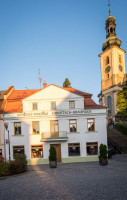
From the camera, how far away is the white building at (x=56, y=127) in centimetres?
2355

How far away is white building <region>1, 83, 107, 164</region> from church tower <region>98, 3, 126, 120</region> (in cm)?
3966

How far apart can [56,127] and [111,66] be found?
48914 mm

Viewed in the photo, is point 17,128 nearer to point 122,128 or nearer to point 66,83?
point 122,128

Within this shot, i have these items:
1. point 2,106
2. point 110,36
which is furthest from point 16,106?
point 110,36

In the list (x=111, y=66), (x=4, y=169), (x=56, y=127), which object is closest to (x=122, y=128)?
(x=56, y=127)

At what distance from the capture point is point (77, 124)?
24047 mm

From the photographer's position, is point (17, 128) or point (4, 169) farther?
point (17, 128)

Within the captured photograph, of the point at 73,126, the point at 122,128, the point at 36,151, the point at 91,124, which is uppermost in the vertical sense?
the point at 91,124

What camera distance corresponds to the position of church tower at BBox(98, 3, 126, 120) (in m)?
64.3

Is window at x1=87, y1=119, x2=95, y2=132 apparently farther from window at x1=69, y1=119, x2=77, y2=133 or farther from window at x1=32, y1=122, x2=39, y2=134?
window at x1=32, y1=122, x2=39, y2=134

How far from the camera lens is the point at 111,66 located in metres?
66.6

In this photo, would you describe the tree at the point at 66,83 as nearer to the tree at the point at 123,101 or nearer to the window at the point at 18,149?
the tree at the point at 123,101

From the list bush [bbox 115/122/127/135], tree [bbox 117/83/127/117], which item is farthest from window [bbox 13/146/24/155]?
bush [bbox 115/122/127/135]

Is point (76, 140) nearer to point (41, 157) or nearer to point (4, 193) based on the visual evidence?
point (41, 157)
